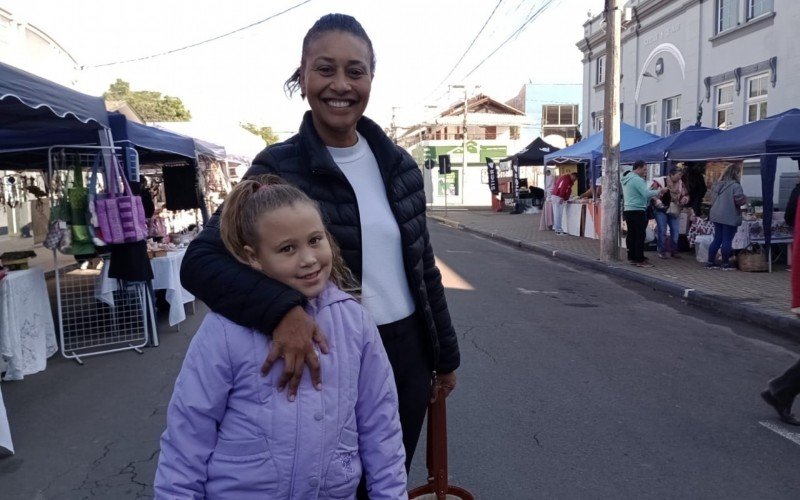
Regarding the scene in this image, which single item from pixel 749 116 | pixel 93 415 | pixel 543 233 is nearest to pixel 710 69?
pixel 749 116

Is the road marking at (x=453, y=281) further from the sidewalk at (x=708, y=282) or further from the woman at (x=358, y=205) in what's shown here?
the woman at (x=358, y=205)

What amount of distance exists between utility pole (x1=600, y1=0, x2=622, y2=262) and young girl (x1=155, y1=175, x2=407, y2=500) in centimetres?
1158

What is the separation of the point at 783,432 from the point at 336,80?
4.06m

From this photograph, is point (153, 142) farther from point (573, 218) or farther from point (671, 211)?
point (573, 218)

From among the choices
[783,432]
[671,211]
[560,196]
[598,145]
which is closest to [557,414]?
[783,432]

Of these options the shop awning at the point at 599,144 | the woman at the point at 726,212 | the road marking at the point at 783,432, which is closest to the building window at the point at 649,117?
the shop awning at the point at 599,144

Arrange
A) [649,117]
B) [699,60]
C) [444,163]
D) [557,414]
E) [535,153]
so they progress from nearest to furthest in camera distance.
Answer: [557,414] → [699,60] → [649,117] → [535,153] → [444,163]

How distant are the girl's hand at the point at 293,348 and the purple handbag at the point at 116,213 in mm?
5485

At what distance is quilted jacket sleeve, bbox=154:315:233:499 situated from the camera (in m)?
1.54

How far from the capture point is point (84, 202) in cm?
652

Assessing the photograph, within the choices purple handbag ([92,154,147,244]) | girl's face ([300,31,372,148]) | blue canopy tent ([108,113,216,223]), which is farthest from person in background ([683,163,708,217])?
girl's face ([300,31,372,148])

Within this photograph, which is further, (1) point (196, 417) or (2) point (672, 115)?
(2) point (672, 115)

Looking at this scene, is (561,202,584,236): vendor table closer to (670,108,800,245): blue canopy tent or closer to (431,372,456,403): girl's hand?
(670,108,800,245): blue canopy tent

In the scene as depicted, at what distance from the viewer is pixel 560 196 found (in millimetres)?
19406
